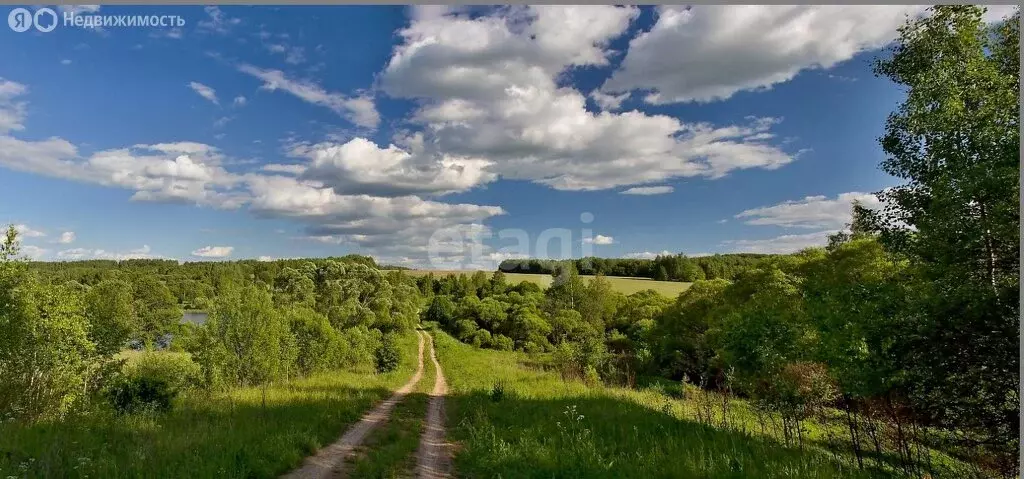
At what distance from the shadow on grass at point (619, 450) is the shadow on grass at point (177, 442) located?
11.8 ft

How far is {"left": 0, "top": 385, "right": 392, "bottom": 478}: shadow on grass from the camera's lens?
6.82 meters

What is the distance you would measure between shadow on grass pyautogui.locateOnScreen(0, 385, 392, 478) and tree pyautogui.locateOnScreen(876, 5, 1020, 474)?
38.1 feet

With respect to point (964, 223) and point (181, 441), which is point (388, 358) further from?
point (964, 223)

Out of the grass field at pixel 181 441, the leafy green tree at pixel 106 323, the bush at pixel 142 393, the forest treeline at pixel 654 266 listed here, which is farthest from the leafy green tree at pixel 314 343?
the forest treeline at pixel 654 266

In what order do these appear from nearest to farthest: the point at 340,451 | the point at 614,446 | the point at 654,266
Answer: the point at 614,446
the point at 340,451
the point at 654,266

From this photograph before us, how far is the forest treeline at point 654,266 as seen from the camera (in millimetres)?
62562

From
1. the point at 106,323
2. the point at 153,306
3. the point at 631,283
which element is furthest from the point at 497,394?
the point at 153,306

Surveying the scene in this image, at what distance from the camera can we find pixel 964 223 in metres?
8.40

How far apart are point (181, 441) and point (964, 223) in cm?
1562

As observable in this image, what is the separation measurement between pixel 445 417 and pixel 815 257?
2531 cm

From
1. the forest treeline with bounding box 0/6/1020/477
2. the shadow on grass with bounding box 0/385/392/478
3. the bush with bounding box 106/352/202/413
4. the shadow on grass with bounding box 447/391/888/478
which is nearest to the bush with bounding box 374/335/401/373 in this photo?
the forest treeline with bounding box 0/6/1020/477

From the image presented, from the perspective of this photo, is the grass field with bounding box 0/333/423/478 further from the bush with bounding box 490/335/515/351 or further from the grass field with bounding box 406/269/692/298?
the grass field with bounding box 406/269/692/298

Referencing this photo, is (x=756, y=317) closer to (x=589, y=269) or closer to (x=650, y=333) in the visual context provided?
(x=650, y=333)

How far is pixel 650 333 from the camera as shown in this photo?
1586 inches
